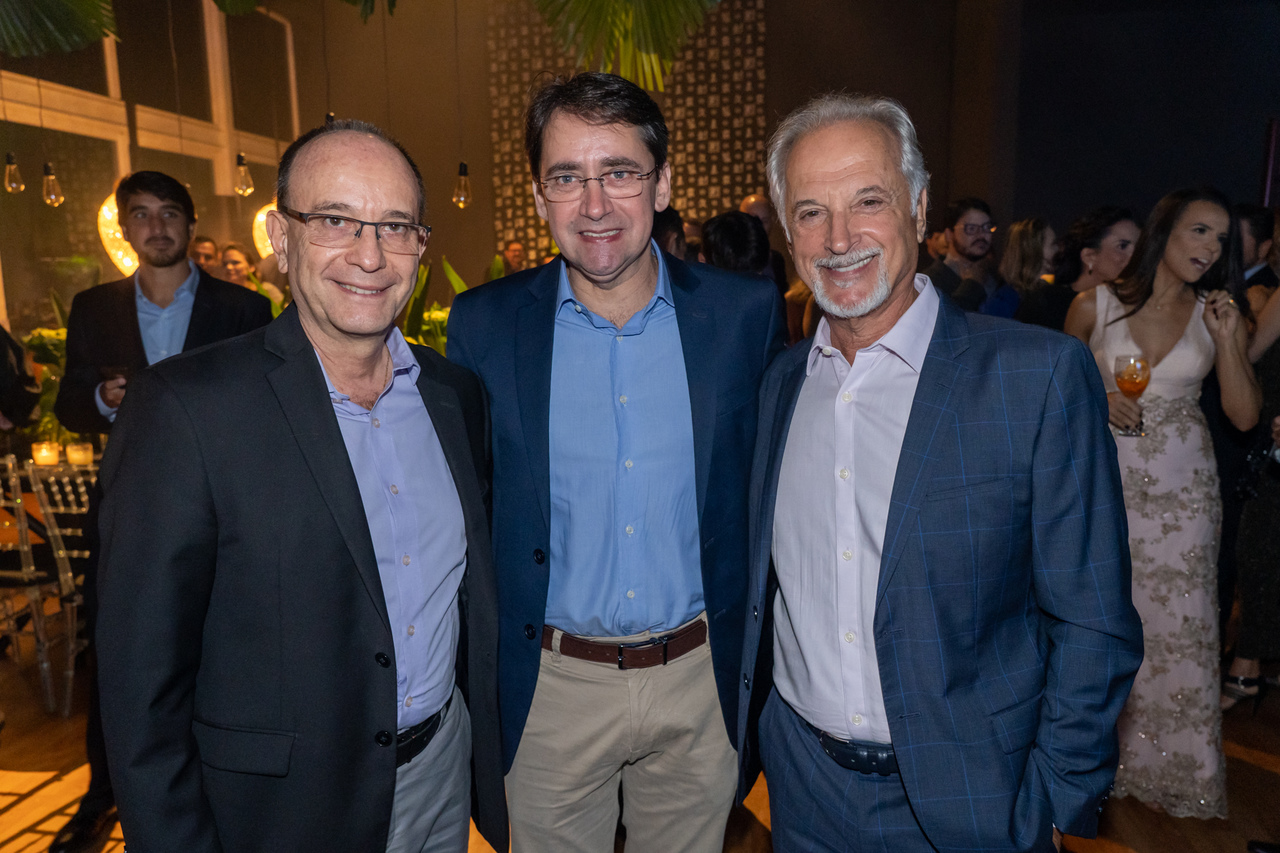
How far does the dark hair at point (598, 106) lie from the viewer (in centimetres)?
168

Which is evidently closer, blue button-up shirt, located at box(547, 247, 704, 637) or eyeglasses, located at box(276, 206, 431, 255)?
eyeglasses, located at box(276, 206, 431, 255)

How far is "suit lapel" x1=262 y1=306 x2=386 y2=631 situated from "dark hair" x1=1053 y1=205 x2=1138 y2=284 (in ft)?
11.6

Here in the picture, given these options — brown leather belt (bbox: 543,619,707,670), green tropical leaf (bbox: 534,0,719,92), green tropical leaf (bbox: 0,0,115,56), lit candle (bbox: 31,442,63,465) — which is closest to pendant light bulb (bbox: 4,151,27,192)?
green tropical leaf (bbox: 0,0,115,56)

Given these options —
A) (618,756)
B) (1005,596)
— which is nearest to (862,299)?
(1005,596)

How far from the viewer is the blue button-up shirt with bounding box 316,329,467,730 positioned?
137 centimetres

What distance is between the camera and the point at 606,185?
66.8 inches

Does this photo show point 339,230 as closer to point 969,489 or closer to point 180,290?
point 969,489

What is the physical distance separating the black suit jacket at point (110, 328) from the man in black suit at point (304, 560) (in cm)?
171

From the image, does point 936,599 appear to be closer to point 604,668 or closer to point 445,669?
point 604,668

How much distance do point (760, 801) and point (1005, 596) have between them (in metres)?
2.04

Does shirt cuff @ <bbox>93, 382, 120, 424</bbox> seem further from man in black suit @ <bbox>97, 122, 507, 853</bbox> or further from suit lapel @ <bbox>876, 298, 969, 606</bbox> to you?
suit lapel @ <bbox>876, 298, 969, 606</bbox>

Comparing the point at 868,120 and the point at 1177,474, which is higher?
the point at 868,120

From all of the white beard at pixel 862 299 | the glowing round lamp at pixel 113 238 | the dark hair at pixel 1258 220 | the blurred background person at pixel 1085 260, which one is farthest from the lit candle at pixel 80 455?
the dark hair at pixel 1258 220

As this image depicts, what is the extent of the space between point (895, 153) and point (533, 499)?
93 cm
